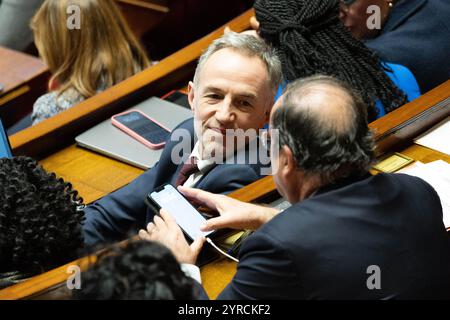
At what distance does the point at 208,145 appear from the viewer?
69.8 inches

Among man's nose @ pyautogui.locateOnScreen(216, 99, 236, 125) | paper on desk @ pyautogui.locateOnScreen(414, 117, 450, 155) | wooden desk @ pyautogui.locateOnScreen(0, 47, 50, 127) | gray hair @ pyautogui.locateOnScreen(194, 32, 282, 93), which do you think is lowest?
wooden desk @ pyautogui.locateOnScreen(0, 47, 50, 127)

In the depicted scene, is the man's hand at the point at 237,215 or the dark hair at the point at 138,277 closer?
the dark hair at the point at 138,277

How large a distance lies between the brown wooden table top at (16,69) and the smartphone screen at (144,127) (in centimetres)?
80

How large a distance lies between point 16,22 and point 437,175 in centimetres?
244

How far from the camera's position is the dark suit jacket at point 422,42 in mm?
2406

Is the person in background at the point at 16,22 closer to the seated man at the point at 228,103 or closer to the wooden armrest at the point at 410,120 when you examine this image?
the seated man at the point at 228,103

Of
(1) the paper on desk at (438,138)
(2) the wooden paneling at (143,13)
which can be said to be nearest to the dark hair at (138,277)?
(1) the paper on desk at (438,138)

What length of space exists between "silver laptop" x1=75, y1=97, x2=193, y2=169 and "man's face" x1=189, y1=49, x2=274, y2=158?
53 centimetres

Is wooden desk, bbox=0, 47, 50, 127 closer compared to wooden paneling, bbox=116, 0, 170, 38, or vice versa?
wooden desk, bbox=0, 47, 50, 127

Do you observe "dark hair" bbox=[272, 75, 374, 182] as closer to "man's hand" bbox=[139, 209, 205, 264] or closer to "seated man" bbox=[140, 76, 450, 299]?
"seated man" bbox=[140, 76, 450, 299]

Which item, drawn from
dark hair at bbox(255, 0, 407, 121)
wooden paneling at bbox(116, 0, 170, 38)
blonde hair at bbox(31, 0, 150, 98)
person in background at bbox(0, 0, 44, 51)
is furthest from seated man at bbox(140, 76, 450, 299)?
person in background at bbox(0, 0, 44, 51)

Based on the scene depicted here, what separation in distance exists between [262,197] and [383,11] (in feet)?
3.60

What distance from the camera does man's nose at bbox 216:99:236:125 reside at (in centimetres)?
174

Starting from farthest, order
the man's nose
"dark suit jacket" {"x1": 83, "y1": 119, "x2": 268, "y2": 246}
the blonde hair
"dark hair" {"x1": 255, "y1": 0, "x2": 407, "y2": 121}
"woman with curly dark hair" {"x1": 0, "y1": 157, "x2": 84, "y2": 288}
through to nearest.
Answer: the blonde hair
"dark hair" {"x1": 255, "y1": 0, "x2": 407, "y2": 121}
"dark suit jacket" {"x1": 83, "y1": 119, "x2": 268, "y2": 246}
the man's nose
"woman with curly dark hair" {"x1": 0, "y1": 157, "x2": 84, "y2": 288}
